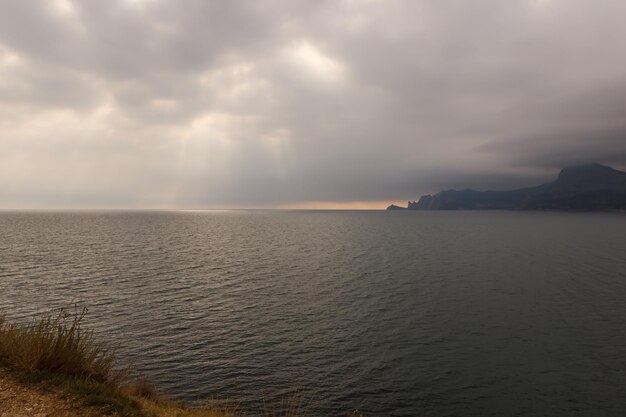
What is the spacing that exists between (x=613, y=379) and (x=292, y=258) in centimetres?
6430

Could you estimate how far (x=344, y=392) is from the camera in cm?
2427

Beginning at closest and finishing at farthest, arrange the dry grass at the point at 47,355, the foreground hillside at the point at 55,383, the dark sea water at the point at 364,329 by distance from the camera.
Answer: the foreground hillside at the point at 55,383 → the dry grass at the point at 47,355 → the dark sea water at the point at 364,329

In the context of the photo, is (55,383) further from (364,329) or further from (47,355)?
(364,329)

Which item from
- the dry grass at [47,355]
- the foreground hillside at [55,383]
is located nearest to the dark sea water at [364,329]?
the dry grass at [47,355]

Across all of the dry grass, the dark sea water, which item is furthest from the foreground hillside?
the dark sea water

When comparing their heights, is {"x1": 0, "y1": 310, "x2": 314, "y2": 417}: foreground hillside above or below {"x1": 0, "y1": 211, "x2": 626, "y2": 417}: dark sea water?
above

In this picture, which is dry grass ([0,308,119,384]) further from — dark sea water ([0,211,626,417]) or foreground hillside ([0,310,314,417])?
dark sea water ([0,211,626,417])

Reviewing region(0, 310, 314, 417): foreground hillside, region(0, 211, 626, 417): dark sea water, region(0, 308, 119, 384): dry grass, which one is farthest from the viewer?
A: region(0, 211, 626, 417): dark sea water

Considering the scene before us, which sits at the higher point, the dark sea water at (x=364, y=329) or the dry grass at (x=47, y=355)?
the dry grass at (x=47, y=355)

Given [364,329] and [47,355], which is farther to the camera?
[364,329]

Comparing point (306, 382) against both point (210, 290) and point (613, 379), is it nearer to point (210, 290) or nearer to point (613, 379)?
point (613, 379)

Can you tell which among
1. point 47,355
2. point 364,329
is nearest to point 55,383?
point 47,355

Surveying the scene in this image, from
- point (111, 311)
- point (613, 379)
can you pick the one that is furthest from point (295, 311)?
point (613, 379)

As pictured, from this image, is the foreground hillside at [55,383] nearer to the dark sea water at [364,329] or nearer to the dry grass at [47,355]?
the dry grass at [47,355]
